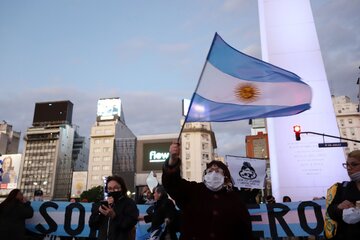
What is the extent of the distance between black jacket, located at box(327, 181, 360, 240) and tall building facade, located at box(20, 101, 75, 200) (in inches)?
4565

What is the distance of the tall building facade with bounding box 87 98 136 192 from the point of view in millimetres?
98188

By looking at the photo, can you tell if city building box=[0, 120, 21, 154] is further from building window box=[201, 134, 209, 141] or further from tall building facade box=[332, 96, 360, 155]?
tall building facade box=[332, 96, 360, 155]

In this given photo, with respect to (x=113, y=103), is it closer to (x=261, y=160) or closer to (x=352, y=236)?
(x=261, y=160)

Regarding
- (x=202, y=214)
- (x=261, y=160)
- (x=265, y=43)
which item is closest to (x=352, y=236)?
(x=202, y=214)

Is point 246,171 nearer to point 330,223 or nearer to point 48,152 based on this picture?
point 330,223

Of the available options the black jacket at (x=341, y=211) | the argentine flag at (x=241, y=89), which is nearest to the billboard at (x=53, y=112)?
the argentine flag at (x=241, y=89)

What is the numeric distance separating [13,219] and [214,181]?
470 cm

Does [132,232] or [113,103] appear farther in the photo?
[113,103]

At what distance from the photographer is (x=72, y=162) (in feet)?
418

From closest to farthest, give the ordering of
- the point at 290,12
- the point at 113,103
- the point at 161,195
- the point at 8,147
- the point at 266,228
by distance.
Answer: the point at 161,195, the point at 266,228, the point at 290,12, the point at 113,103, the point at 8,147

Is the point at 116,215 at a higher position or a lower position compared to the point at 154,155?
lower

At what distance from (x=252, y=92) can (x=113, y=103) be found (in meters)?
104

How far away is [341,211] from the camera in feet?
10.8

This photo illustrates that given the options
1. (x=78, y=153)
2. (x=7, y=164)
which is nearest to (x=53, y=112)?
(x=78, y=153)
